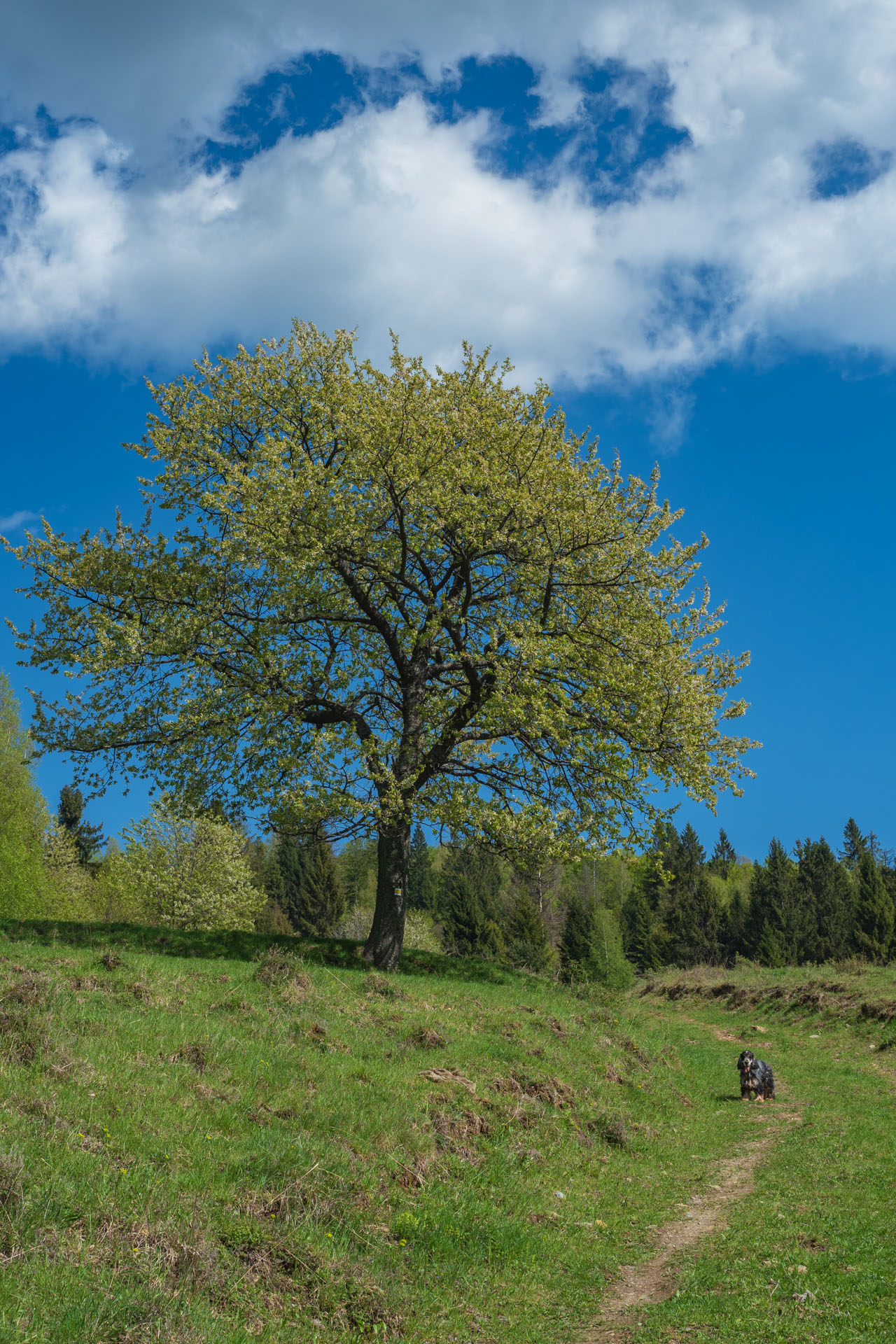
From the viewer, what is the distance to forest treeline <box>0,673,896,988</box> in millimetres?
48250

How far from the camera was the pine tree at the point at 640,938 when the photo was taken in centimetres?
8319

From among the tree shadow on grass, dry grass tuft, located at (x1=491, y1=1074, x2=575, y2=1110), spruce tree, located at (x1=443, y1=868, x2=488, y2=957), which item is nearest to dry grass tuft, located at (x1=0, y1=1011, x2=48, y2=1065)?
dry grass tuft, located at (x1=491, y1=1074, x2=575, y2=1110)

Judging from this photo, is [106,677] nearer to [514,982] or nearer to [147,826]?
[514,982]

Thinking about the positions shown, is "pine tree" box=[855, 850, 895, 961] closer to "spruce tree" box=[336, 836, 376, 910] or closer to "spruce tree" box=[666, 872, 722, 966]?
"spruce tree" box=[666, 872, 722, 966]

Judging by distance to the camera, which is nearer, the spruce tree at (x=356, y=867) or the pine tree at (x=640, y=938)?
the pine tree at (x=640, y=938)

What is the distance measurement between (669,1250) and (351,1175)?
417 cm

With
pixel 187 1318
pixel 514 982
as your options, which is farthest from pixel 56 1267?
pixel 514 982

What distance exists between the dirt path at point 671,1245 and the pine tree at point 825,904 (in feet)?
226

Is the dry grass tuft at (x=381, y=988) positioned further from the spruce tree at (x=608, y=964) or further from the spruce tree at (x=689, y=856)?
the spruce tree at (x=689, y=856)

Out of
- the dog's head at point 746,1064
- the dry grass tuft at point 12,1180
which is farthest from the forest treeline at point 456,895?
the dry grass tuft at point 12,1180

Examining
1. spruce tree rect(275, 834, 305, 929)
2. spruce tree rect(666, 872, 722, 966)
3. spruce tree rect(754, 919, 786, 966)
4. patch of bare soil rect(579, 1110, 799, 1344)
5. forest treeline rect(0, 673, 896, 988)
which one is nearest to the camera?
patch of bare soil rect(579, 1110, 799, 1344)

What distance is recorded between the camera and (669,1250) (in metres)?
9.65

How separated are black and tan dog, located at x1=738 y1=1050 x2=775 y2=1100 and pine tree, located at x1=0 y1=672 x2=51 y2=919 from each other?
35.5 metres

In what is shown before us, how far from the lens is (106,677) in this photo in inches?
846
